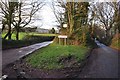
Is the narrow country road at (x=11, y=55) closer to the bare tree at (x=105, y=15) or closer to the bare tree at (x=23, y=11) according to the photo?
the bare tree at (x=23, y=11)

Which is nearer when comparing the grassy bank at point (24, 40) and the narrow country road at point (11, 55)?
the narrow country road at point (11, 55)

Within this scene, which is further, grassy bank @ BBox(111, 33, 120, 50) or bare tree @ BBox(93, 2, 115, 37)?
bare tree @ BBox(93, 2, 115, 37)

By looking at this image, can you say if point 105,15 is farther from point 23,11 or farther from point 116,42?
point 23,11

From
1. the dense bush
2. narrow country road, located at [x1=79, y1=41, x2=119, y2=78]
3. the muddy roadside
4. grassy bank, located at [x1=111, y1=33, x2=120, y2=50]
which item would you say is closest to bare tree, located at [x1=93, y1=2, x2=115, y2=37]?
grassy bank, located at [x1=111, y1=33, x2=120, y2=50]

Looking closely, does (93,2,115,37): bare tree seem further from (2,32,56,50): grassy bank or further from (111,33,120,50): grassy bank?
(2,32,56,50): grassy bank

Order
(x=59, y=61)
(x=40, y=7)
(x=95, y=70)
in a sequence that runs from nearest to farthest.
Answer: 1. (x=95, y=70)
2. (x=59, y=61)
3. (x=40, y=7)

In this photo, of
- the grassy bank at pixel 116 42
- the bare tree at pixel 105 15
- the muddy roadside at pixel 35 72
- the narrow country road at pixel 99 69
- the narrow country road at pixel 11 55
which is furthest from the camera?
the bare tree at pixel 105 15

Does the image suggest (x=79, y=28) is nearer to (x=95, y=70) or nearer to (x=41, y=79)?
(x=95, y=70)

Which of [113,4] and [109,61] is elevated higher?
[113,4]

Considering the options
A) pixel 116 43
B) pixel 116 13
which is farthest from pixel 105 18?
pixel 116 43

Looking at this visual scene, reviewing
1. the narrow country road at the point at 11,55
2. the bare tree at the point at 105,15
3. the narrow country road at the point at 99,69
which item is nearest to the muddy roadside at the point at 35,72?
the narrow country road at the point at 99,69

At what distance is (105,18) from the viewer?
33.5 feet

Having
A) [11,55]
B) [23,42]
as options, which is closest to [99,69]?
[11,55]

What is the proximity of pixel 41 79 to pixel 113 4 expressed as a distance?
6347 millimetres
